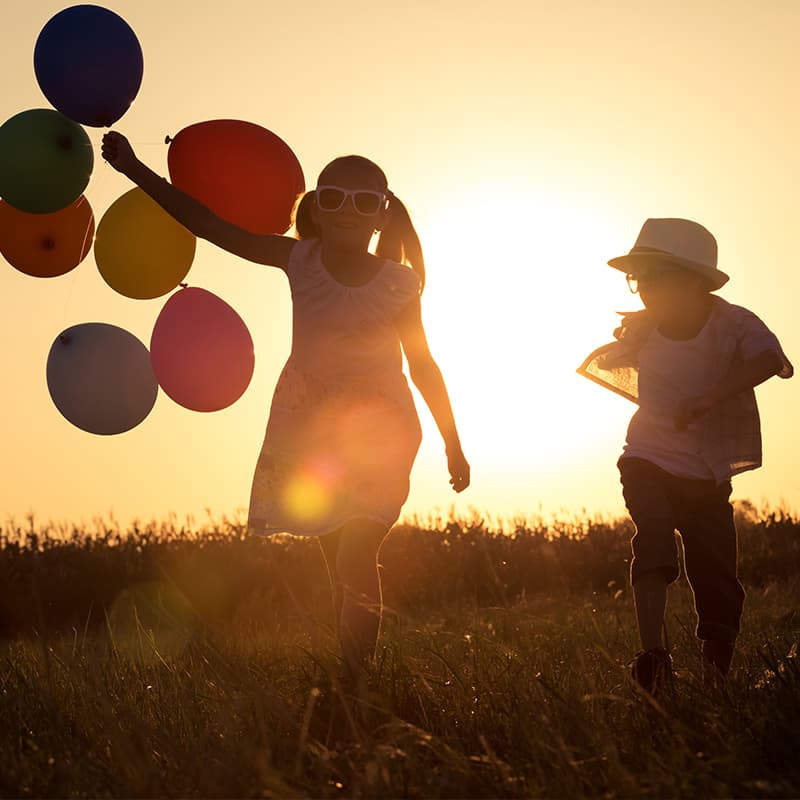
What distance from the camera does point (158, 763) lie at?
330 centimetres

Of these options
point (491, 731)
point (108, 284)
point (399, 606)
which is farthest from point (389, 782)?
Result: point (399, 606)

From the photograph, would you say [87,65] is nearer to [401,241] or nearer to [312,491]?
[401,241]

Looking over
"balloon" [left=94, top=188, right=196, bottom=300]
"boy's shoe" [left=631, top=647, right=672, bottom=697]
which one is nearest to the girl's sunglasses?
"balloon" [left=94, top=188, right=196, bottom=300]

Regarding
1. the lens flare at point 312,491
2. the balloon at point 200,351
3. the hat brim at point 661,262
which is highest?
the hat brim at point 661,262

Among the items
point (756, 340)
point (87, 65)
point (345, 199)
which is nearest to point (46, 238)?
point (87, 65)

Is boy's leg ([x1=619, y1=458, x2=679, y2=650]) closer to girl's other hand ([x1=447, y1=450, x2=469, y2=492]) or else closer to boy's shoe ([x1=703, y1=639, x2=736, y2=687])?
boy's shoe ([x1=703, y1=639, x2=736, y2=687])

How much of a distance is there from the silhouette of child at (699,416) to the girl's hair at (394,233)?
36.8 inches

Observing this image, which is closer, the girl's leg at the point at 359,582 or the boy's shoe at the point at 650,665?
the boy's shoe at the point at 650,665

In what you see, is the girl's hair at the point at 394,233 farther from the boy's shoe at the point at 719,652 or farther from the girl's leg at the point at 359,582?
the boy's shoe at the point at 719,652

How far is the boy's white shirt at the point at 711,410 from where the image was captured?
195 inches

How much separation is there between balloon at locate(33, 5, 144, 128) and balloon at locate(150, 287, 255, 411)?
2.93 ft

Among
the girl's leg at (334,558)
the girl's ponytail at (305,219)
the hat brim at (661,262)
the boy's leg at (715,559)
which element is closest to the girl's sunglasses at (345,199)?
the girl's ponytail at (305,219)

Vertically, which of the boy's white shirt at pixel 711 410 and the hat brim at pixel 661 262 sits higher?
the hat brim at pixel 661 262

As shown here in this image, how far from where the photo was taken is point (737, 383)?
4816 mm
